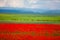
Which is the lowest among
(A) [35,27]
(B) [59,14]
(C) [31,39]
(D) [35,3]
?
(C) [31,39]

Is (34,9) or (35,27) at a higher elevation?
(34,9)

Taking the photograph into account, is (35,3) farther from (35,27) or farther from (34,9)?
(35,27)

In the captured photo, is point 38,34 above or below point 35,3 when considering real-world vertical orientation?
below

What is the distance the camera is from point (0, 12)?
39.3 inches

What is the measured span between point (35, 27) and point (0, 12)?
0.37 meters

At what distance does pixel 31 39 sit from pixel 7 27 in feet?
0.85

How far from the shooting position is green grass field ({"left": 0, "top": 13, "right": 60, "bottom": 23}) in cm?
100

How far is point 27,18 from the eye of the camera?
100cm

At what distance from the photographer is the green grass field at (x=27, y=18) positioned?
998 mm

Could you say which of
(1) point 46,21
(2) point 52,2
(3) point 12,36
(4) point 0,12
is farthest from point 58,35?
(4) point 0,12

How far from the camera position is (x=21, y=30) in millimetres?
983

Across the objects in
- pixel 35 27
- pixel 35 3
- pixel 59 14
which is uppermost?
pixel 35 3

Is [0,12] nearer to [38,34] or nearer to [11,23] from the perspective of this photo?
[11,23]

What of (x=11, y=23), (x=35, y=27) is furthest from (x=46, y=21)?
(x=11, y=23)
